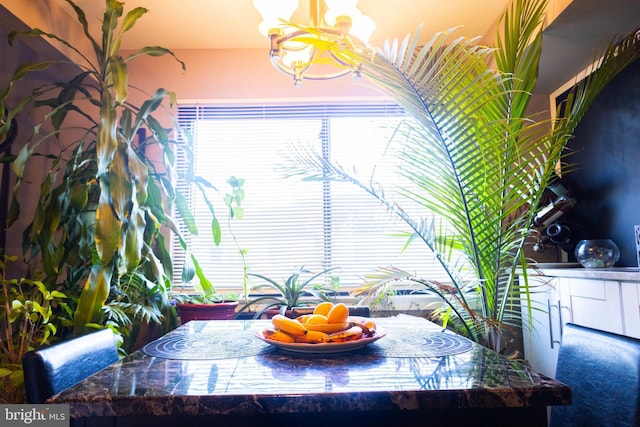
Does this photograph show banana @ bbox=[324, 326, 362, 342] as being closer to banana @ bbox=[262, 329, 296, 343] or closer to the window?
banana @ bbox=[262, 329, 296, 343]

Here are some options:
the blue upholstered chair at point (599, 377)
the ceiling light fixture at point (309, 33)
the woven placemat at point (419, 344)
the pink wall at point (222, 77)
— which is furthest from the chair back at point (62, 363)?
the pink wall at point (222, 77)

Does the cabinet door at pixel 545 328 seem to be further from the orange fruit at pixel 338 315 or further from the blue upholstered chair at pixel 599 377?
the orange fruit at pixel 338 315

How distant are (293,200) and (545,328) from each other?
1.74 m

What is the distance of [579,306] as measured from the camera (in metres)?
2.02

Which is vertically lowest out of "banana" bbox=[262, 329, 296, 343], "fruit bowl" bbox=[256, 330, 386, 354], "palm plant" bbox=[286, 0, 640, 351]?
"fruit bowl" bbox=[256, 330, 386, 354]

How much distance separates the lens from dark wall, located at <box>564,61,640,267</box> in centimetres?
214

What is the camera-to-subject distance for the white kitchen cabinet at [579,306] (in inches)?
66.3

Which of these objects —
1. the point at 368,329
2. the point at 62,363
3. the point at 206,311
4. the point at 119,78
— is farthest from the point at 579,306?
the point at 119,78

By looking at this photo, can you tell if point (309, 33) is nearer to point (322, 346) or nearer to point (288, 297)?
point (322, 346)

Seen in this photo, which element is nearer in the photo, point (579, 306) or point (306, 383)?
point (306, 383)

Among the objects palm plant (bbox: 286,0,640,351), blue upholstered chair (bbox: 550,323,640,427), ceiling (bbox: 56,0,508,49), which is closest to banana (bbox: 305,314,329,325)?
palm plant (bbox: 286,0,640,351)

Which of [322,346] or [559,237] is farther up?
[559,237]

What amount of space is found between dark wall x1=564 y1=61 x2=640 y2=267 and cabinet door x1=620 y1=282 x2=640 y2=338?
604 mm

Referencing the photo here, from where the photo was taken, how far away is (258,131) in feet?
10.0
